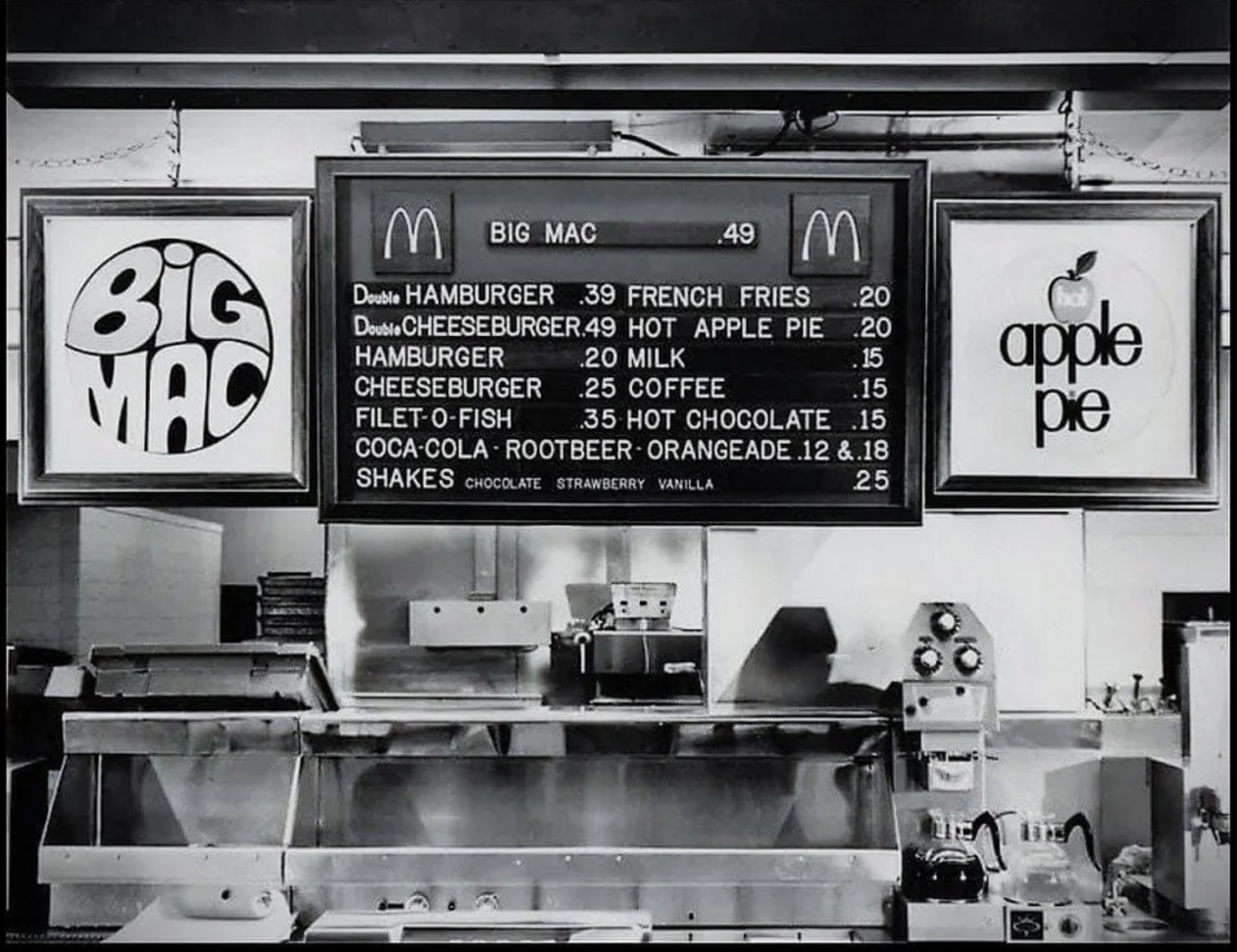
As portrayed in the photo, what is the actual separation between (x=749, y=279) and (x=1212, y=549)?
5.69 metres

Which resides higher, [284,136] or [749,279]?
[284,136]

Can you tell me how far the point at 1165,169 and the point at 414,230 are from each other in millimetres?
3818

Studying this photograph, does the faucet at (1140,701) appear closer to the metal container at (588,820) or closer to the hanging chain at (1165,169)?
the metal container at (588,820)

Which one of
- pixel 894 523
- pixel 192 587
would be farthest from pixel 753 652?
pixel 192 587

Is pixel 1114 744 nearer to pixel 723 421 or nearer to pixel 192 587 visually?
pixel 723 421

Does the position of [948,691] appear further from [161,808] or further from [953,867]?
[161,808]

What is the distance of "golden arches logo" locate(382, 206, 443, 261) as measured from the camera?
104 inches

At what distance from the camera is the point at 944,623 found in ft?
17.0

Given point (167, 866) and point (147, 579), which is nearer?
point (167, 866)

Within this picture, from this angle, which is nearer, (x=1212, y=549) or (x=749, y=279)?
(x=749, y=279)

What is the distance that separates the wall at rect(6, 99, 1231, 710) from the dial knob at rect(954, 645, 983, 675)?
0.81m

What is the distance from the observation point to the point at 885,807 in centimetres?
535

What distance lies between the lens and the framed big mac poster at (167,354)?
8.78 feet

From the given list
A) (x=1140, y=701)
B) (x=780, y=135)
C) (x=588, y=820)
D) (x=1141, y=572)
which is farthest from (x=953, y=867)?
(x=1141, y=572)
